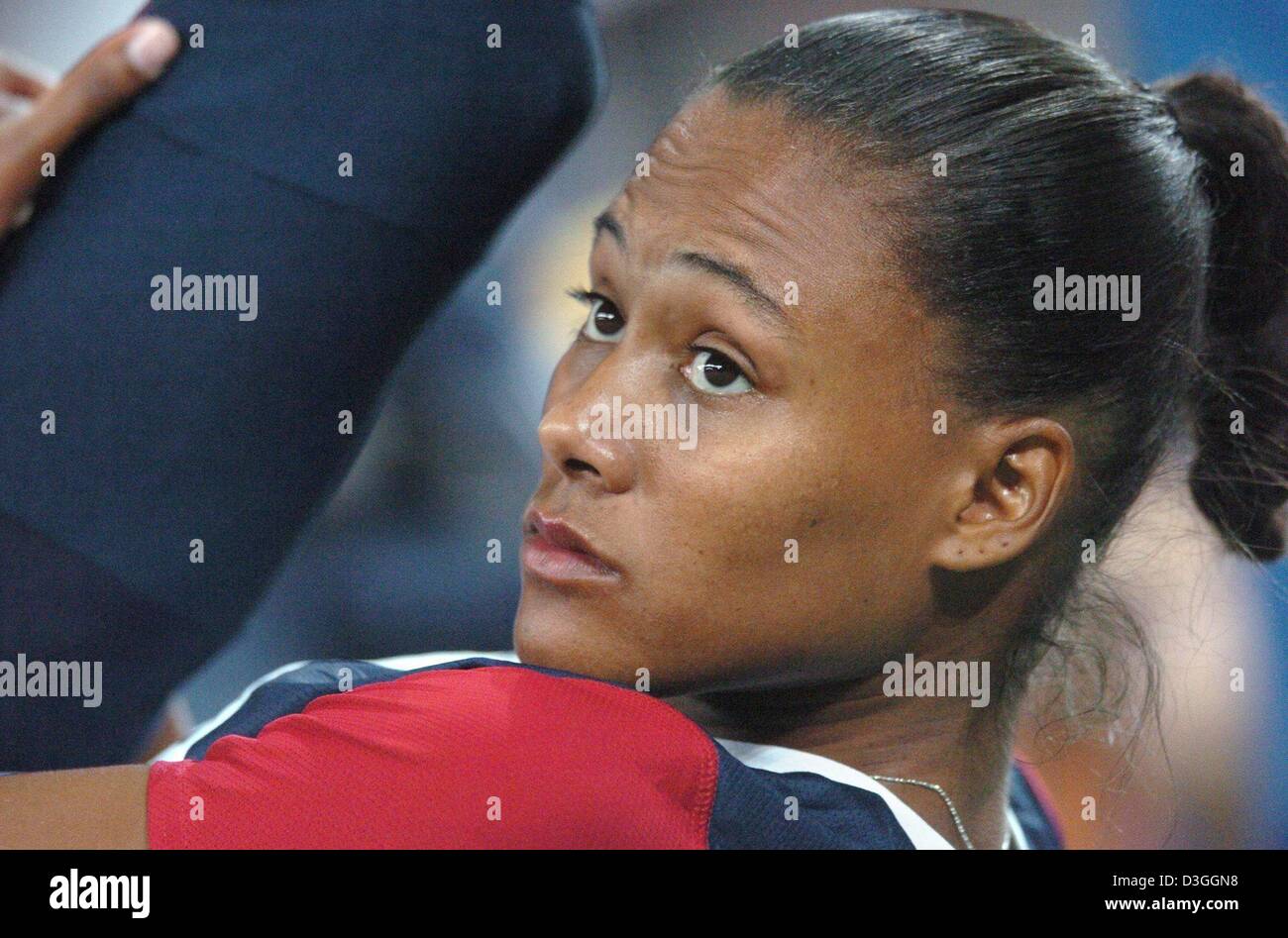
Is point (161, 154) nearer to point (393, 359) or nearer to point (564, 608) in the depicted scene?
point (393, 359)

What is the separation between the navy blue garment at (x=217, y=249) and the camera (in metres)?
0.88

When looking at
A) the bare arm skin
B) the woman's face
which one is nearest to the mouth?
the woman's face

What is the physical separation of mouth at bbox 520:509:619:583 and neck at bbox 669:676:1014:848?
12cm

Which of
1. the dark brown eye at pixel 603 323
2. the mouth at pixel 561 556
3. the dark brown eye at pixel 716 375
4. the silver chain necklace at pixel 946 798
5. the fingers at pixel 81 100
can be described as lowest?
the silver chain necklace at pixel 946 798

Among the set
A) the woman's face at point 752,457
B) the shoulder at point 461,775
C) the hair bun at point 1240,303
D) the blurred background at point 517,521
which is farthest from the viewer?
the blurred background at point 517,521

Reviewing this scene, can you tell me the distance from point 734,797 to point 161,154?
55cm

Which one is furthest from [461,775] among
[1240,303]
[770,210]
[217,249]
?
[1240,303]

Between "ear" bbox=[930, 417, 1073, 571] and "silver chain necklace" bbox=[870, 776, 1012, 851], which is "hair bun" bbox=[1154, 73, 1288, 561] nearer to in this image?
"ear" bbox=[930, 417, 1073, 571]

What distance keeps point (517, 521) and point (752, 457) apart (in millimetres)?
1158

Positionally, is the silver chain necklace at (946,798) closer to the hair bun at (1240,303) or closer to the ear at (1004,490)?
the ear at (1004,490)

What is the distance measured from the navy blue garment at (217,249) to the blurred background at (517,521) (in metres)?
0.39

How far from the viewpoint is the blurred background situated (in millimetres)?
1343

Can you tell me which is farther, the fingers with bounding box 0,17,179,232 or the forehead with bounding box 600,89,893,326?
the fingers with bounding box 0,17,179,232

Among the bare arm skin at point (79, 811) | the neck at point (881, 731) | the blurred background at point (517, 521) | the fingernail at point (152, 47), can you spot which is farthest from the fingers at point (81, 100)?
the neck at point (881, 731)
